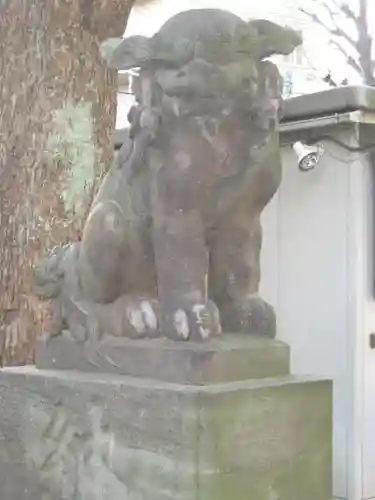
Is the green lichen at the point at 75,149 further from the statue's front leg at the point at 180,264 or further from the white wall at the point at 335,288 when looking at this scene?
the statue's front leg at the point at 180,264

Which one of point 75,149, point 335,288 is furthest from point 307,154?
point 75,149

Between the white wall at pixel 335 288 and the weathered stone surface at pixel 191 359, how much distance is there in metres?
1.59

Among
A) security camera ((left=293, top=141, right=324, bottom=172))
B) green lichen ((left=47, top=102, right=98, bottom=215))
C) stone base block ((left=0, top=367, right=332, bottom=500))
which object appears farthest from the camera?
green lichen ((left=47, top=102, right=98, bottom=215))

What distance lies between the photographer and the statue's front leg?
2418 mm

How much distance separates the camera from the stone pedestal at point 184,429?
2.22 m

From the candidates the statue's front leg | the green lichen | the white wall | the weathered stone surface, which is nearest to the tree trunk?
the green lichen

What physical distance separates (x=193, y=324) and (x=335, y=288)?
1.85 m

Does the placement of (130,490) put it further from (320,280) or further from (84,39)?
(84,39)

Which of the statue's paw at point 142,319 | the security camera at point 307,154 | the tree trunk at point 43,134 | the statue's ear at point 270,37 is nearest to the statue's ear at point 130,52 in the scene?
the statue's ear at point 270,37

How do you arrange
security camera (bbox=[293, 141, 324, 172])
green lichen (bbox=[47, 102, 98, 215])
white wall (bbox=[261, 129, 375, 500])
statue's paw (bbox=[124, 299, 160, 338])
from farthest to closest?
green lichen (bbox=[47, 102, 98, 215]), security camera (bbox=[293, 141, 324, 172]), white wall (bbox=[261, 129, 375, 500]), statue's paw (bbox=[124, 299, 160, 338])

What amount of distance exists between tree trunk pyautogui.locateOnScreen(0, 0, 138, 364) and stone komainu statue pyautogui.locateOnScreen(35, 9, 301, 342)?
1.75 metres

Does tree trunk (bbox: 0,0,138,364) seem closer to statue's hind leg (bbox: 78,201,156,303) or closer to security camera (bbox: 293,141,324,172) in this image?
security camera (bbox: 293,141,324,172)

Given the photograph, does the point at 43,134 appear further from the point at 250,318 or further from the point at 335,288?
the point at 250,318

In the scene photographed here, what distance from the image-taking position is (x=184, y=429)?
2217 millimetres
